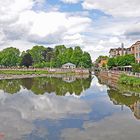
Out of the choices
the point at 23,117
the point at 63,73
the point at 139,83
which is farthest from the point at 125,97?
the point at 63,73

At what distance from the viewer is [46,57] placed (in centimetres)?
16400

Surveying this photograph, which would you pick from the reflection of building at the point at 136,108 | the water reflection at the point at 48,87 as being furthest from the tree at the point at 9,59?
the reflection of building at the point at 136,108

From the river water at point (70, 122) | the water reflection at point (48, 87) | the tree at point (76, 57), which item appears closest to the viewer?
the river water at point (70, 122)

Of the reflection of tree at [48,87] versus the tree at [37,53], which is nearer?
the reflection of tree at [48,87]

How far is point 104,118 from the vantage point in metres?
25.5

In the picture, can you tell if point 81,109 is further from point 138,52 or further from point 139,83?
point 138,52

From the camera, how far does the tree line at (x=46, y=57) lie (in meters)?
134

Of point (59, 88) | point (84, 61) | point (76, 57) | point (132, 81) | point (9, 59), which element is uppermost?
point (9, 59)

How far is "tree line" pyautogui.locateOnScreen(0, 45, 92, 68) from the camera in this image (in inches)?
5266

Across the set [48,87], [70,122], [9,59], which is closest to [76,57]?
[9,59]

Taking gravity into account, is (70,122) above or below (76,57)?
below

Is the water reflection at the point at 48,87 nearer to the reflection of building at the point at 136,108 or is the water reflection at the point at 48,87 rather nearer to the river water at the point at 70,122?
the reflection of building at the point at 136,108

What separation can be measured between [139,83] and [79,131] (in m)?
30.6

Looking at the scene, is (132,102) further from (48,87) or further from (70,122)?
(48,87)
